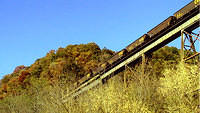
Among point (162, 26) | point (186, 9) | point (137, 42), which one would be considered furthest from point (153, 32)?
point (186, 9)

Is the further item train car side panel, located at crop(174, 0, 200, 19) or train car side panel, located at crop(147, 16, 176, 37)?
train car side panel, located at crop(147, 16, 176, 37)

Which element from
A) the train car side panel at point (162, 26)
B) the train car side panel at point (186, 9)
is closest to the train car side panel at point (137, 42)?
the train car side panel at point (162, 26)

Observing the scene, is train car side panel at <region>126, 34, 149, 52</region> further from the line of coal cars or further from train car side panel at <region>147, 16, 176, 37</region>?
train car side panel at <region>147, 16, 176, 37</region>

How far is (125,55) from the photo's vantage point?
1528 cm

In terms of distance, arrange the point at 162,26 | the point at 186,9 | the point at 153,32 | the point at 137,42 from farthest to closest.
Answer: the point at 137,42 → the point at 153,32 → the point at 162,26 → the point at 186,9

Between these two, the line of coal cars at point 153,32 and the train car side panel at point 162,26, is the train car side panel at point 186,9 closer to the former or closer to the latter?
the line of coal cars at point 153,32

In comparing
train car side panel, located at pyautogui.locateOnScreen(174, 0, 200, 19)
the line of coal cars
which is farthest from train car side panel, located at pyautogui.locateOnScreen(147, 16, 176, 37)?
train car side panel, located at pyautogui.locateOnScreen(174, 0, 200, 19)

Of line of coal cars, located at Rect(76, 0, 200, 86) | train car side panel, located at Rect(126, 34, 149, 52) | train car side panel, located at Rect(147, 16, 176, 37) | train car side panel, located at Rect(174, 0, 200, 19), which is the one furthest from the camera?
train car side panel, located at Rect(126, 34, 149, 52)

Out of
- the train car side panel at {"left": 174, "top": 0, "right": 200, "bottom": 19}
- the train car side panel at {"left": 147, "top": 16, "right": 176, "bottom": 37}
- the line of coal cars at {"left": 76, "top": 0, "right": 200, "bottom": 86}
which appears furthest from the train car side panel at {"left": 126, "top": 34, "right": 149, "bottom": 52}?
the train car side panel at {"left": 174, "top": 0, "right": 200, "bottom": 19}

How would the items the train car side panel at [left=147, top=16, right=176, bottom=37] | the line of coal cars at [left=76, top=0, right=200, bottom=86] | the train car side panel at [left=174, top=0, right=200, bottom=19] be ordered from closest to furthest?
the train car side panel at [left=174, top=0, right=200, bottom=19]
the line of coal cars at [left=76, top=0, right=200, bottom=86]
the train car side panel at [left=147, top=16, right=176, bottom=37]

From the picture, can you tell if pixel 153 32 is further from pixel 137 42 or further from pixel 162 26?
pixel 137 42

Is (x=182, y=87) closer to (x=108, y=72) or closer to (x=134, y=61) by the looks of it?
(x=134, y=61)

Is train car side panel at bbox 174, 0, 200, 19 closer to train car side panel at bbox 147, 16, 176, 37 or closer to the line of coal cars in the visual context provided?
the line of coal cars

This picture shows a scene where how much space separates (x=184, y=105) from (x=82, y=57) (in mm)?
27303
